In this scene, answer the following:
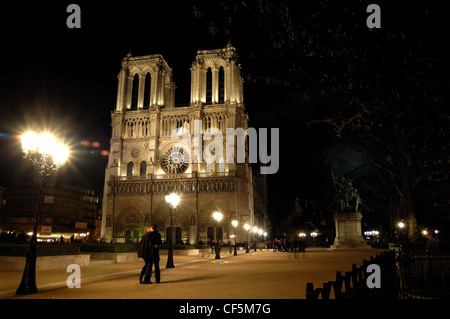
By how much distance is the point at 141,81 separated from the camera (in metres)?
56.5

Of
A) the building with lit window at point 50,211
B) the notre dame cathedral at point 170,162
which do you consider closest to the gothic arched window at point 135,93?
the notre dame cathedral at point 170,162

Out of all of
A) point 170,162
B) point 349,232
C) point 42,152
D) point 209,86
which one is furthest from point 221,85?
point 42,152

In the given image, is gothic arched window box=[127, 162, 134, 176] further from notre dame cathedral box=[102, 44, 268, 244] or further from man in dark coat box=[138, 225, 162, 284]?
man in dark coat box=[138, 225, 162, 284]

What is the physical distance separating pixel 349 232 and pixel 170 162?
28865mm

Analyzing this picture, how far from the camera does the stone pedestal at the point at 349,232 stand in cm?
3291

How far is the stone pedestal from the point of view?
32.9 m

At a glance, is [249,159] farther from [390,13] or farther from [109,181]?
[390,13]

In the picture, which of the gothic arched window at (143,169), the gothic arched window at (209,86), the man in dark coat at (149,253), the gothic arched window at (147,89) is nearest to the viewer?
the man in dark coat at (149,253)

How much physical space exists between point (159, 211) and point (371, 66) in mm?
45788

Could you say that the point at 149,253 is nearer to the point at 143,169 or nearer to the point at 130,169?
the point at 143,169

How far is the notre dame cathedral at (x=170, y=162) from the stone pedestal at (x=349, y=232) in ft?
54.2

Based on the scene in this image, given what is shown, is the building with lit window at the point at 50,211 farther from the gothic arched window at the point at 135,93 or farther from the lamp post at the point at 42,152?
the lamp post at the point at 42,152
